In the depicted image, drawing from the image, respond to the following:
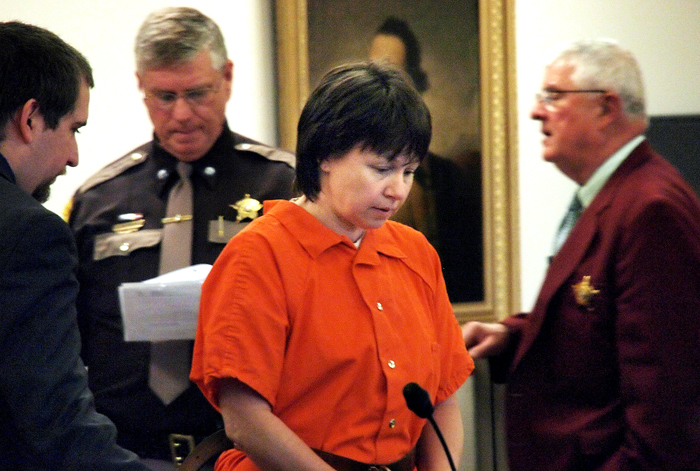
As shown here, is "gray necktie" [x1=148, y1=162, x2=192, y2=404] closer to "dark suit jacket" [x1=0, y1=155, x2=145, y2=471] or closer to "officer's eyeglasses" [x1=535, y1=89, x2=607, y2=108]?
"dark suit jacket" [x1=0, y1=155, x2=145, y2=471]

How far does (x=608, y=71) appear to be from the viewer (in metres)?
2.25

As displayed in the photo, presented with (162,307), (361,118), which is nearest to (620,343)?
(361,118)

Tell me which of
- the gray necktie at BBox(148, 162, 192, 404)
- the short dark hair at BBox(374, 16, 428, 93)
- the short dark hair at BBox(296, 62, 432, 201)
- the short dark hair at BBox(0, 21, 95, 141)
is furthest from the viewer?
the short dark hair at BBox(374, 16, 428, 93)

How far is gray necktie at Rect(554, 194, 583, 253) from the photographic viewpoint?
2314mm

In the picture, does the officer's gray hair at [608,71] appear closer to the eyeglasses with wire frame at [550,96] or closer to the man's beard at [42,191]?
the eyeglasses with wire frame at [550,96]

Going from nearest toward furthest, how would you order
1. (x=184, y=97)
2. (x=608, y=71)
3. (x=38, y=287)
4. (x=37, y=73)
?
(x=38, y=287)
(x=37, y=73)
(x=184, y=97)
(x=608, y=71)

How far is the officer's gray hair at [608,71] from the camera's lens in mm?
2238

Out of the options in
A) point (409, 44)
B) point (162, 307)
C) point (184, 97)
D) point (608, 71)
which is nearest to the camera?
point (162, 307)

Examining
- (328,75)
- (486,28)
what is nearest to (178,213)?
(328,75)

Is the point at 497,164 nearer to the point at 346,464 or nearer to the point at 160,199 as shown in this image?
the point at 160,199

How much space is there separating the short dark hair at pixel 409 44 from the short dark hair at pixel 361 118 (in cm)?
172

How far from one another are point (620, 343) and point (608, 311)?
8 centimetres

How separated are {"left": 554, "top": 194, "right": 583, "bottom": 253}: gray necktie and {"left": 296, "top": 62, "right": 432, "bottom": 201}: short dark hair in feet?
2.91

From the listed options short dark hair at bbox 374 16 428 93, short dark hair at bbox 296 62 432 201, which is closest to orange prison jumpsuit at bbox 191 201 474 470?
short dark hair at bbox 296 62 432 201
